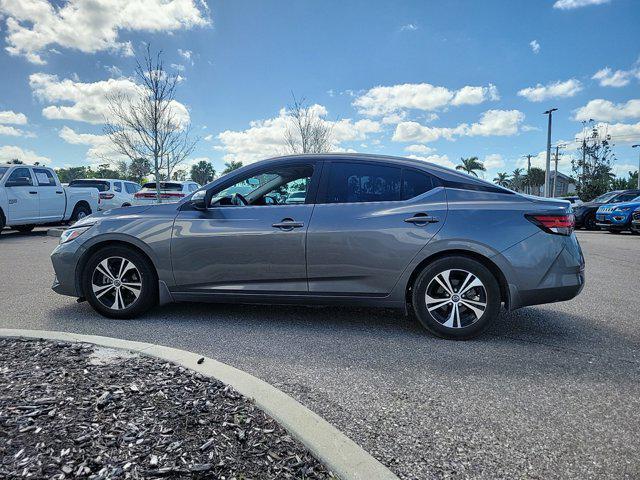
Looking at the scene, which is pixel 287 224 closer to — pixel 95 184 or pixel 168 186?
pixel 168 186

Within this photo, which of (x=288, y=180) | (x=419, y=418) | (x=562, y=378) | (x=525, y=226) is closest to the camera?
(x=419, y=418)

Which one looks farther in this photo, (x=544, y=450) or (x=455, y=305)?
(x=455, y=305)

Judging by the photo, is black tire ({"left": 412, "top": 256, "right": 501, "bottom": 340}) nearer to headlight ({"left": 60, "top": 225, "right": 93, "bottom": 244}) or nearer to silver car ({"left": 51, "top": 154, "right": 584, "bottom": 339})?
silver car ({"left": 51, "top": 154, "right": 584, "bottom": 339})

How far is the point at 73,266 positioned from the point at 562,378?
14.5 ft

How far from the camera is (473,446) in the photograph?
2.38 m

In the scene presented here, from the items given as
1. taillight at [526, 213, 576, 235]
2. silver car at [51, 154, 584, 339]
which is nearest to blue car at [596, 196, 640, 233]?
silver car at [51, 154, 584, 339]

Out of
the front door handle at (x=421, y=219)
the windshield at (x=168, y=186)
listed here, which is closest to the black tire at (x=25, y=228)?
the windshield at (x=168, y=186)

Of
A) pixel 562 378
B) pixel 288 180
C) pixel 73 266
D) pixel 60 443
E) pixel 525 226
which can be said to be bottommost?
pixel 562 378

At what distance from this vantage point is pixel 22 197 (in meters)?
13.3

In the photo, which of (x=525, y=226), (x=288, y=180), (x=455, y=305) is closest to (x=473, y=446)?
(x=455, y=305)

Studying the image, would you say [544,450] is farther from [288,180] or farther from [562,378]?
[288,180]

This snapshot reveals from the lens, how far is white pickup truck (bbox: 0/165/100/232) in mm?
12961

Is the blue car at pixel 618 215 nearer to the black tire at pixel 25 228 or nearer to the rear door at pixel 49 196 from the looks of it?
the rear door at pixel 49 196

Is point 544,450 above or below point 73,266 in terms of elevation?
below
